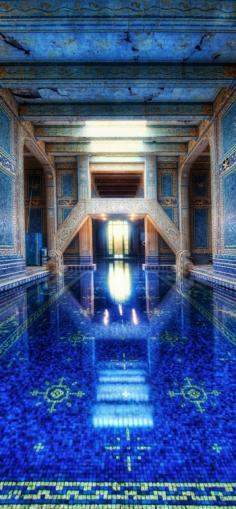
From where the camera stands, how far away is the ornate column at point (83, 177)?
11.9 m

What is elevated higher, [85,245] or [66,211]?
[66,211]

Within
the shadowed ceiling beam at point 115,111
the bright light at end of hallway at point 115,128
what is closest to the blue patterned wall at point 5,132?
the shadowed ceiling beam at point 115,111

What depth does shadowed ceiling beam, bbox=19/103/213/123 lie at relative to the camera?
25.4 ft

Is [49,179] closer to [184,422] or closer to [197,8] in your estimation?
[197,8]

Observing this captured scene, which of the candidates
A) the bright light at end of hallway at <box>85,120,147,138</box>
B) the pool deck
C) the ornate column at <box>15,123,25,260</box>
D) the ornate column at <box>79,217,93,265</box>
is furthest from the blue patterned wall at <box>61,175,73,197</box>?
the pool deck

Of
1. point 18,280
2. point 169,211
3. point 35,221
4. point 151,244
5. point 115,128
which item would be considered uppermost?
point 115,128

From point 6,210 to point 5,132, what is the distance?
5.93 feet

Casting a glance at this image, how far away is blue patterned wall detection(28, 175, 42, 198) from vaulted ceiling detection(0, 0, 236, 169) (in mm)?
3628

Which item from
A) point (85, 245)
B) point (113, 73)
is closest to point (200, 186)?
point (85, 245)

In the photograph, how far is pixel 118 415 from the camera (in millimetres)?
1597

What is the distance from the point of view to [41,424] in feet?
4.94

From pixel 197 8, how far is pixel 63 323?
5.00 m

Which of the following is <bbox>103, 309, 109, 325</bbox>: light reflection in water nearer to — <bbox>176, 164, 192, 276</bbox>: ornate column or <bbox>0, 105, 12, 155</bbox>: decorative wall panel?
<bbox>0, 105, 12, 155</bbox>: decorative wall panel

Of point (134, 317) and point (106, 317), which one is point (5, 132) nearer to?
point (106, 317)
